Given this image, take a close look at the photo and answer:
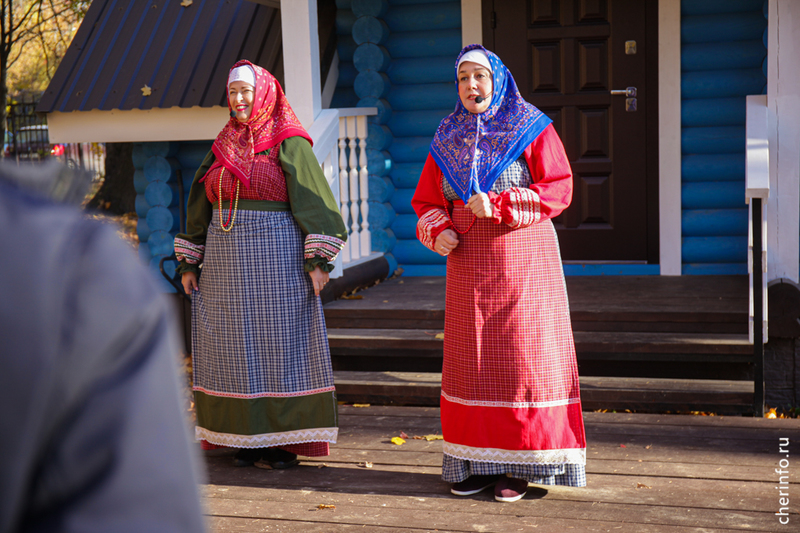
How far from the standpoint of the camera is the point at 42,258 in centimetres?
46

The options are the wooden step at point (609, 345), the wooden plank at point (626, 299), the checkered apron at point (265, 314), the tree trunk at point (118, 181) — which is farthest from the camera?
the tree trunk at point (118, 181)

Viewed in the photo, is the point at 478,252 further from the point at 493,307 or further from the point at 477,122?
the point at 477,122

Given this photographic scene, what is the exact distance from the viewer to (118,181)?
11375 mm

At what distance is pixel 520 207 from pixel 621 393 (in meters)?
1.63

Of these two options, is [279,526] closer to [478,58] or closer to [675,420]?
[478,58]

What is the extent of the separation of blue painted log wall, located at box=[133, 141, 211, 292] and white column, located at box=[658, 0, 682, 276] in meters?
3.58

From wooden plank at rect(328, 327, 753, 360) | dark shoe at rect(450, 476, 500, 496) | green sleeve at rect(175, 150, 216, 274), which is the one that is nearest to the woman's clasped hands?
dark shoe at rect(450, 476, 500, 496)

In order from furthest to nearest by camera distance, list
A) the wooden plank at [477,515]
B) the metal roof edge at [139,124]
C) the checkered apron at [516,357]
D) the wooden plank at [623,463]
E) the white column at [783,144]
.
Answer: the metal roof edge at [139,124], the white column at [783,144], the wooden plank at [623,463], the checkered apron at [516,357], the wooden plank at [477,515]

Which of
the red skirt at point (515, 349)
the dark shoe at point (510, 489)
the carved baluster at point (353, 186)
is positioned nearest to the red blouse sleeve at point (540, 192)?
the red skirt at point (515, 349)

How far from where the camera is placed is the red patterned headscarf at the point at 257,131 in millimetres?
3512

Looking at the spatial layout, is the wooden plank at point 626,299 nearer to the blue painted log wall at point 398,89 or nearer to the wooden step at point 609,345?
the wooden step at point 609,345

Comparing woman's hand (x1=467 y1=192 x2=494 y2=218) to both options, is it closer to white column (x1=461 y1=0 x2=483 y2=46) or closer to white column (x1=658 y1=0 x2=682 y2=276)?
white column (x1=658 y1=0 x2=682 y2=276)

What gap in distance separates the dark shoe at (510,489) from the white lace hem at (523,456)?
0.11 m

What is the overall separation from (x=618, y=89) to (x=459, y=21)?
127 cm
